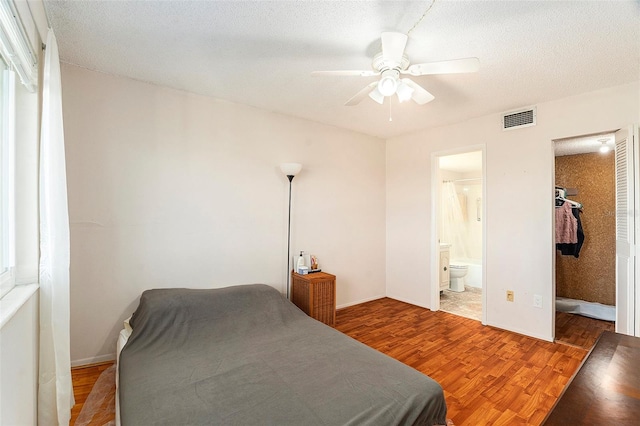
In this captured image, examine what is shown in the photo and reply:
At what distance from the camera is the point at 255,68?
7.85 ft

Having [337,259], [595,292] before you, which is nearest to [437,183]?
[337,259]

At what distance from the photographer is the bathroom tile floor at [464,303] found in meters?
3.83

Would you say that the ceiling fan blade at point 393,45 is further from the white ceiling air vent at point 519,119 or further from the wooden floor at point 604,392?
the white ceiling air vent at point 519,119

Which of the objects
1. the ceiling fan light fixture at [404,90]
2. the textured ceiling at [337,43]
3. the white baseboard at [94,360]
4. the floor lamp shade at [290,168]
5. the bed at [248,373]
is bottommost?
the white baseboard at [94,360]

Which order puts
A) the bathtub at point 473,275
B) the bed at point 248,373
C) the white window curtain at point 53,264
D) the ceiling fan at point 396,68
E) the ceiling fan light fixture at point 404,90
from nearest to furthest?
1. the bed at point 248,373
2. the white window curtain at point 53,264
3. the ceiling fan at point 396,68
4. the ceiling fan light fixture at point 404,90
5. the bathtub at point 473,275

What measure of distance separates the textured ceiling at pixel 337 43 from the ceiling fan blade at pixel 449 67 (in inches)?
10.8

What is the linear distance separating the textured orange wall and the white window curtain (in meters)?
5.71

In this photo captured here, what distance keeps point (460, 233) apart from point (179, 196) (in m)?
5.10

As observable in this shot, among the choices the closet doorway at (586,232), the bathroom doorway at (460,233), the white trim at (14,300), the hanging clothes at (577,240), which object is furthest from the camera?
the bathroom doorway at (460,233)

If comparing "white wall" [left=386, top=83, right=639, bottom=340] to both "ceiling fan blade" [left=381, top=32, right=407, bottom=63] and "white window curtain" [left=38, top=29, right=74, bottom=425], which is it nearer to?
"ceiling fan blade" [left=381, top=32, right=407, bottom=63]

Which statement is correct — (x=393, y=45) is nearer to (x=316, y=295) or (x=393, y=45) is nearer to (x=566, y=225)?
(x=316, y=295)

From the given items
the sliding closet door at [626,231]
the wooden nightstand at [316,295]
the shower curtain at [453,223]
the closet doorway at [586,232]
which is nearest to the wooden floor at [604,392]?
the sliding closet door at [626,231]

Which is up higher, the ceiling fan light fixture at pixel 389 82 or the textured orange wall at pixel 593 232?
the ceiling fan light fixture at pixel 389 82

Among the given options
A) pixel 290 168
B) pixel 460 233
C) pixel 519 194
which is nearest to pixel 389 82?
pixel 290 168
